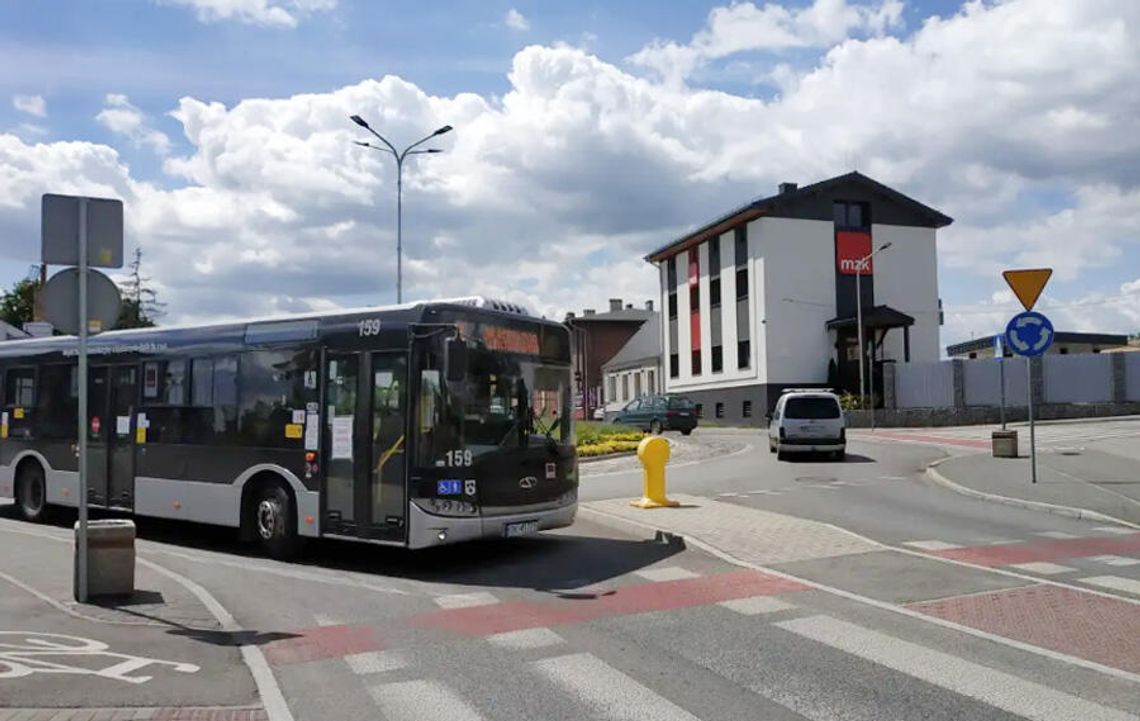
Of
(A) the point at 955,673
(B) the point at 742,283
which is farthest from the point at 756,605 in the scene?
(B) the point at 742,283

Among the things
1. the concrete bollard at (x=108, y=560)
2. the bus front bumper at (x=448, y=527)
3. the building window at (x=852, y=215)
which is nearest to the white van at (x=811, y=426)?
the bus front bumper at (x=448, y=527)

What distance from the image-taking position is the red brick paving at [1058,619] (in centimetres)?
→ 655

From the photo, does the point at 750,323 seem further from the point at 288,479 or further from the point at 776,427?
the point at 288,479

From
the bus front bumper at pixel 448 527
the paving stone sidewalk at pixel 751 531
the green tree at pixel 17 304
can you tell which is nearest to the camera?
the bus front bumper at pixel 448 527

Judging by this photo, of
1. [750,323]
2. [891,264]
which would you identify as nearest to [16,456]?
[750,323]

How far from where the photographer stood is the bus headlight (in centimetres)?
1002

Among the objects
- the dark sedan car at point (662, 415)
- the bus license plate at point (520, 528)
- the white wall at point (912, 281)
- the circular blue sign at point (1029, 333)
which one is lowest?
the bus license plate at point (520, 528)

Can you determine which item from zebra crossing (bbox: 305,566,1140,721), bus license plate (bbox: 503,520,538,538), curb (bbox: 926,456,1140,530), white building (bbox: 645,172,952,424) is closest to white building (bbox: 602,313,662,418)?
white building (bbox: 645,172,952,424)

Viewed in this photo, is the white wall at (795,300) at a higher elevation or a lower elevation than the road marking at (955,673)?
higher

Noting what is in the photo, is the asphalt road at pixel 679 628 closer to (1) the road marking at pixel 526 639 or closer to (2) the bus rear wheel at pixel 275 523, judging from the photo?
(1) the road marking at pixel 526 639

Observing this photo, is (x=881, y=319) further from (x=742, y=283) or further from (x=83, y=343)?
(x=83, y=343)

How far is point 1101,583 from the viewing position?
8.76m

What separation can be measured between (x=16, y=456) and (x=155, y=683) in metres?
11.6

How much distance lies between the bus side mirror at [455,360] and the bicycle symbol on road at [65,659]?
4205mm
